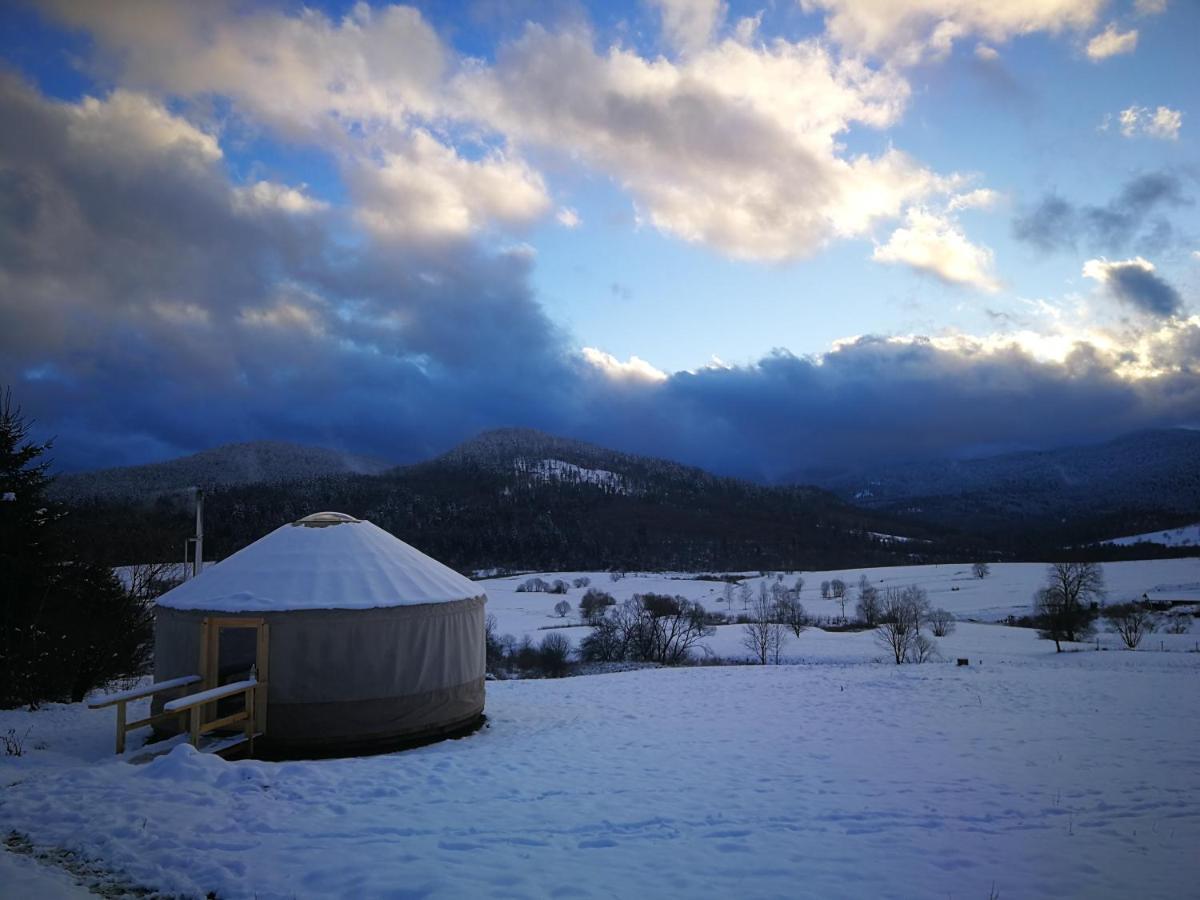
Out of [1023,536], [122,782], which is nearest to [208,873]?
[122,782]

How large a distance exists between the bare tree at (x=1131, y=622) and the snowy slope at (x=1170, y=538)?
8650 centimetres

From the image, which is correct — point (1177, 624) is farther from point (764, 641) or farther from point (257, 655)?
point (257, 655)

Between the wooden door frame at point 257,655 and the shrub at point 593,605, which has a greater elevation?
the wooden door frame at point 257,655

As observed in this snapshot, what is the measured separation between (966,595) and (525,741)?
56.6 m

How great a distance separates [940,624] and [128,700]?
128ft

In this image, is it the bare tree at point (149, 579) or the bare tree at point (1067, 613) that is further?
the bare tree at point (1067, 613)

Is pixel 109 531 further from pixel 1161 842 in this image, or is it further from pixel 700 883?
pixel 1161 842

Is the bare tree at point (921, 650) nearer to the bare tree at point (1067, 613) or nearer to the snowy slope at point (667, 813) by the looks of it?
the bare tree at point (1067, 613)

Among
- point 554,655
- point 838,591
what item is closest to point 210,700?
point 554,655

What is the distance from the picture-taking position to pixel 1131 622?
30984 mm

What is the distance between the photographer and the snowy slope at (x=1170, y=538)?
106475 mm

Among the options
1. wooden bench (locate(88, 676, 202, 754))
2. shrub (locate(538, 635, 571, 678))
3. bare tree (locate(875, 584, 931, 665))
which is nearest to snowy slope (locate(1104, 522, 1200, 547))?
bare tree (locate(875, 584, 931, 665))

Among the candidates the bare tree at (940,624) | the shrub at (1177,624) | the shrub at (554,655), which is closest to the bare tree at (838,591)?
the bare tree at (940,624)

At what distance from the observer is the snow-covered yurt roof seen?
859 cm
